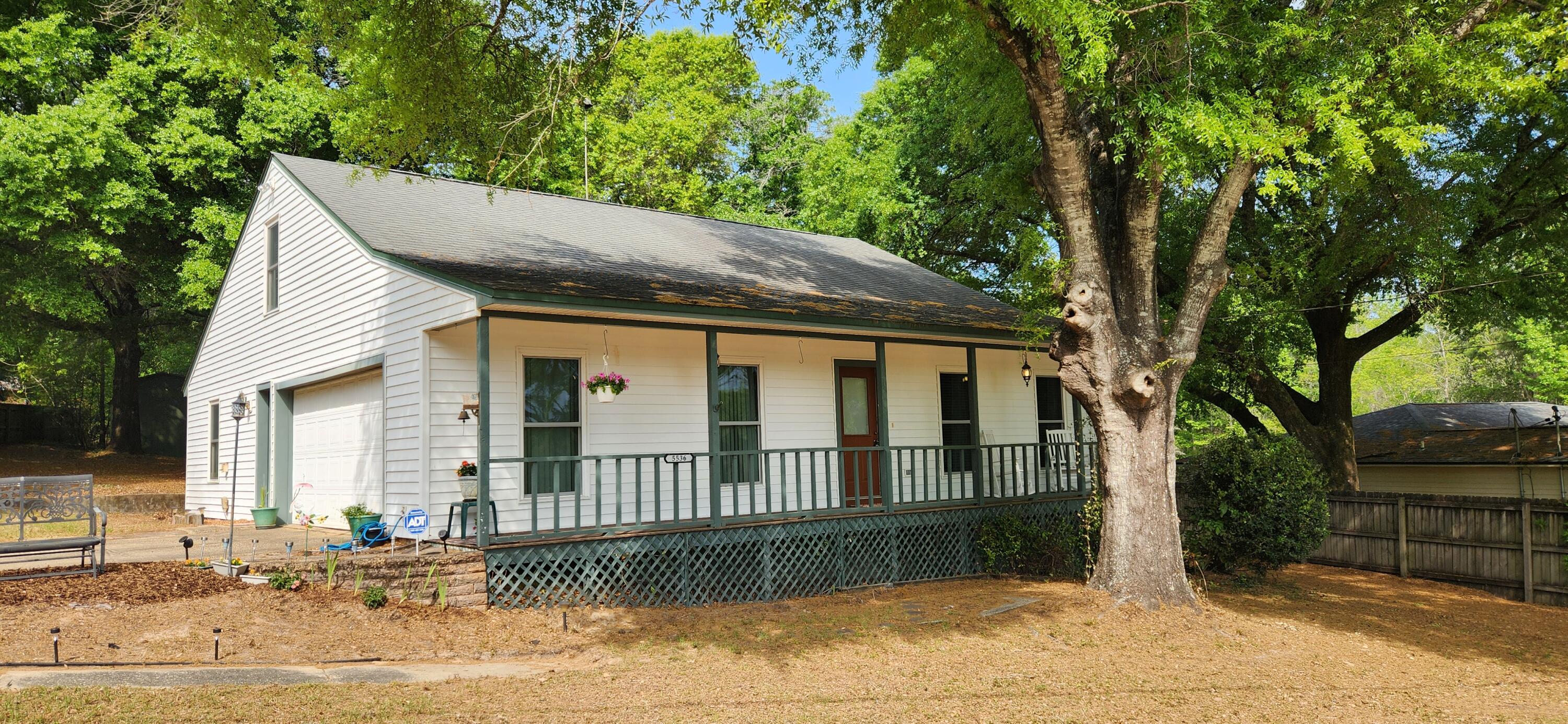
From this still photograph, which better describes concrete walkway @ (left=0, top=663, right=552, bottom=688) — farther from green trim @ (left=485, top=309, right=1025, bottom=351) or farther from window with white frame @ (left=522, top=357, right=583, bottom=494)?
window with white frame @ (left=522, top=357, right=583, bottom=494)

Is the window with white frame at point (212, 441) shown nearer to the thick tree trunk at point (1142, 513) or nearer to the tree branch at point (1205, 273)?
the thick tree trunk at point (1142, 513)

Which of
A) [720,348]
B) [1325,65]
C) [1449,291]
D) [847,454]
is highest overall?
[1325,65]

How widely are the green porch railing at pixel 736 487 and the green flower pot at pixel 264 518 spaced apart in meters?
5.07

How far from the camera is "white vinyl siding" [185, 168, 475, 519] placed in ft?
35.2

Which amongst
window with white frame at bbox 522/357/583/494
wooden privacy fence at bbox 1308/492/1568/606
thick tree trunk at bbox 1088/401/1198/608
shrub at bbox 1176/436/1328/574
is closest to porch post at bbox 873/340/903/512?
thick tree trunk at bbox 1088/401/1198/608

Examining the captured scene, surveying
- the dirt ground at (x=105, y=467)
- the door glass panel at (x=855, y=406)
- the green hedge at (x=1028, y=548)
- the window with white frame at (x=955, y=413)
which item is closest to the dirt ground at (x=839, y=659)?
the green hedge at (x=1028, y=548)

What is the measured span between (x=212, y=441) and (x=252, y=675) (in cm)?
1152

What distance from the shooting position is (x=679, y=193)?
28125 millimetres

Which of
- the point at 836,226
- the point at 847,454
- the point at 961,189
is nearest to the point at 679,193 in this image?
the point at 836,226

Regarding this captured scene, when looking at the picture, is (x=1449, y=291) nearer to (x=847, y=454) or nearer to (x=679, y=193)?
(x=847, y=454)

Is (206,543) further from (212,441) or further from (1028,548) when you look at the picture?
(1028,548)

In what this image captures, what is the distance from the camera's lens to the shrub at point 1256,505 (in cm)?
1224

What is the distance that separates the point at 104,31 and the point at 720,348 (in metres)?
18.9

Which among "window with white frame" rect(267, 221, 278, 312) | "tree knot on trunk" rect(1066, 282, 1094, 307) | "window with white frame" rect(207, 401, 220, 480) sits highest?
"window with white frame" rect(267, 221, 278, 312)
